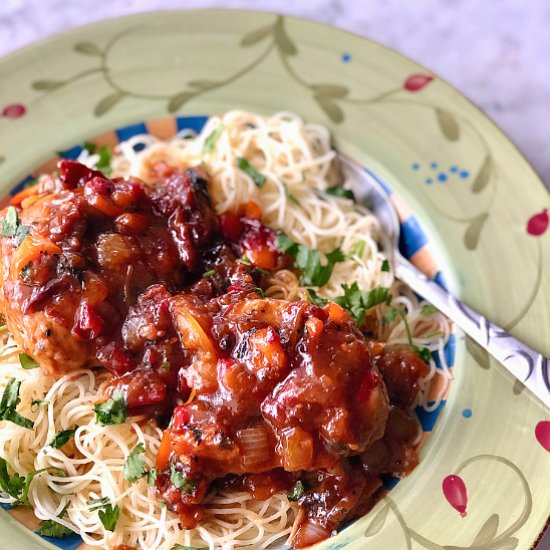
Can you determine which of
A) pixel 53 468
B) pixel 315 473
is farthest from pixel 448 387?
pixel 53 468

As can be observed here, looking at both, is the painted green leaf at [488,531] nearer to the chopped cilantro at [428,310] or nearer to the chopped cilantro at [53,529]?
the chopped cilantro at [428,310]

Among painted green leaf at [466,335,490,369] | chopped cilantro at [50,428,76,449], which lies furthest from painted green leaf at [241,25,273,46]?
chopped cilantro at [50,428,76,449]

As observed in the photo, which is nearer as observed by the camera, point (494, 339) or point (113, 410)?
point (113, 410)

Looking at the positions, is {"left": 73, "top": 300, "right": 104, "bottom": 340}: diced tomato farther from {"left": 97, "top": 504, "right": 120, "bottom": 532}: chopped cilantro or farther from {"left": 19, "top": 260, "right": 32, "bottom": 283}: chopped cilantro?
{"left": 97, "top": 504, "right": 120, "bottom": 532}: chopped cilantro

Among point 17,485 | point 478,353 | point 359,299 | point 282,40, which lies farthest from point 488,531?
point 282,40

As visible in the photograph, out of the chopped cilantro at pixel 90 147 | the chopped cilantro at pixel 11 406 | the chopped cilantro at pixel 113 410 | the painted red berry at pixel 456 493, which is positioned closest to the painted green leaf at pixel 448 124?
the painted red berry at pixel 456 493

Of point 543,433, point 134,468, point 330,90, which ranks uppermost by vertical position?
point 330,90

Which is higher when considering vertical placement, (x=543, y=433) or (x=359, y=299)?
(x=359, y=299)

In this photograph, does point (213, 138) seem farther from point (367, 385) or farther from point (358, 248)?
point (367, 385)
